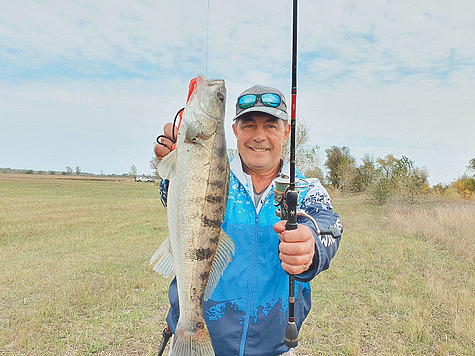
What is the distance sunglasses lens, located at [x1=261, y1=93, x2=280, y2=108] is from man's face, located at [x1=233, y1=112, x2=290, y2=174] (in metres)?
0.11

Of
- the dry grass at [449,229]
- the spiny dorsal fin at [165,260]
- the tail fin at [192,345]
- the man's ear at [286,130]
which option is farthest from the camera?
the dry grass at [449,229]

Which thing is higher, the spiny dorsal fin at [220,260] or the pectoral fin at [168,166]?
the pectoral fin at [168,166]

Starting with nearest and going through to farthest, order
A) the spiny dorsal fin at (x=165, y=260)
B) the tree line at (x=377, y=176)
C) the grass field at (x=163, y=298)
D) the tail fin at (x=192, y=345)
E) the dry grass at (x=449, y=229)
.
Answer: the tail fin at (x=192, y=345)
the spiny dorsal fin at (x=165, y=260)
the grass field at (x=163, y=298)
the dry grass at (x=449, y=229)
the tree line at (x=377, y=176)

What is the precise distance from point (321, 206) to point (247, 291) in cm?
98

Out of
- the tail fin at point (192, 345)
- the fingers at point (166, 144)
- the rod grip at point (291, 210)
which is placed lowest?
the tail fin at point (192, 345)

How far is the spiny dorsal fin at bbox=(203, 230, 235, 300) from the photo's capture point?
2365 millimetres

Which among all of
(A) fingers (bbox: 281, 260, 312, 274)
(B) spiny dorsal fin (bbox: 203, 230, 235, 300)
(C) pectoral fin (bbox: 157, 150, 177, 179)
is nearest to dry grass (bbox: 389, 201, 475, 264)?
(A) fingers (bbox: 281, 260, 312, 274)

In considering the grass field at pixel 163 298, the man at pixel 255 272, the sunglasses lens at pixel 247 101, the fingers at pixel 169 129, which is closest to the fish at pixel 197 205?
the fingers at pixel 169 129

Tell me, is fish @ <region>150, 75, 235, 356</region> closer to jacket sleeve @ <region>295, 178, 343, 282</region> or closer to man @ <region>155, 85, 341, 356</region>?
man @ <region>155, 85, 341, 356</region>

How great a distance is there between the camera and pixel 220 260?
2387 mm

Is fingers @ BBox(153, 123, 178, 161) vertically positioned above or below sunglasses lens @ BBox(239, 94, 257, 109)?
below

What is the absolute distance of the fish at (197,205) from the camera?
2.23 meters

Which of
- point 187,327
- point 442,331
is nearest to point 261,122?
point 187,327

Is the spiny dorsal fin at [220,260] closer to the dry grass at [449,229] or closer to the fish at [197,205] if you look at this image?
the fish at [197,205]
